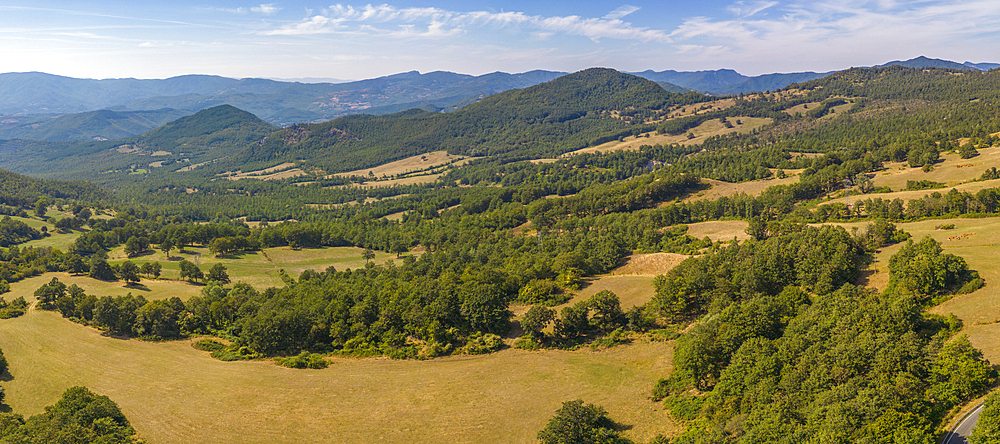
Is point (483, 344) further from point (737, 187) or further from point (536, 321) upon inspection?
point (737, 187)

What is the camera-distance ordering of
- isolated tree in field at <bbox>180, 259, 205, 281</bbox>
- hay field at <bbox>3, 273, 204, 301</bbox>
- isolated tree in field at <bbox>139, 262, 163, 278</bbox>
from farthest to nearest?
1. isolated tree in field at <bbox>139, 262, 163, 278</bbox>
2. isolated tree in field at <bbox>180, 259, 205, 281</bbox>
3. hay field at <bbox>3, 273, 204, 301</bbox>

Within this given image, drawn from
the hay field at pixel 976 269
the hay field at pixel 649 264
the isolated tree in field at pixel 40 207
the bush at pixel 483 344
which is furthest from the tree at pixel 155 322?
the isolated tree in field at pixel 40 207

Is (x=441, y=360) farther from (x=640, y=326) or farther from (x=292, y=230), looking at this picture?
(x=292, y=230)

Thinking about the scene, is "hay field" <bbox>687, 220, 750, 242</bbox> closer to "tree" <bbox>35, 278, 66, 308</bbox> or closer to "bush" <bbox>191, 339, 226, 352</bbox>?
"bush" <bbox>191, 339, 226, 352</bbox>

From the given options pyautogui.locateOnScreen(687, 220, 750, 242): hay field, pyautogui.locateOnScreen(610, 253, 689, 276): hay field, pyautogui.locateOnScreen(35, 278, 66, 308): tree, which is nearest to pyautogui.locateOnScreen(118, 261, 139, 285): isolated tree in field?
pyautogui.locateOnScreen(35, 278, 66, 308): tree

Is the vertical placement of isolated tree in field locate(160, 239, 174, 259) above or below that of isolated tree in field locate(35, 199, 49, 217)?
below

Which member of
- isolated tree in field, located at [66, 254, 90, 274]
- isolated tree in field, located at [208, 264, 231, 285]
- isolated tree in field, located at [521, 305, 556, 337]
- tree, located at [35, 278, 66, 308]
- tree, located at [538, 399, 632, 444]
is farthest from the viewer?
isolated tree in field, located at [66, 254, 90, 274]
